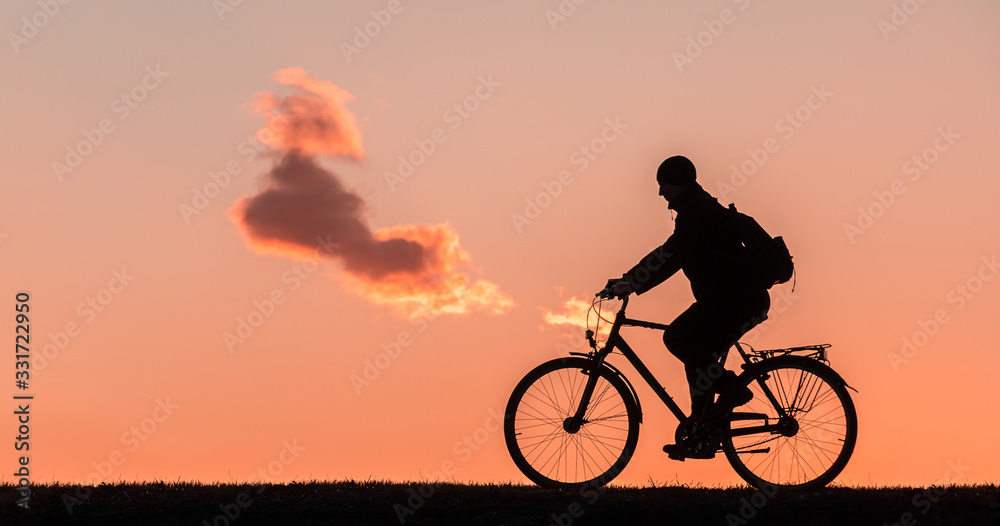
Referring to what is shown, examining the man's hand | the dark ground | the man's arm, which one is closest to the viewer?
the dark ground

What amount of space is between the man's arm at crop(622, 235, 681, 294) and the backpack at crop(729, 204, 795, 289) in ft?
1.85

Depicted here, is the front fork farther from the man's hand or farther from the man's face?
the man's face

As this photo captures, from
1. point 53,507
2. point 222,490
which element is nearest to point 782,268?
point 222,490

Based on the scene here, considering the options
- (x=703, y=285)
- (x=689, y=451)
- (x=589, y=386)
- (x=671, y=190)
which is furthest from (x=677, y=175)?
(x=689, y=451)

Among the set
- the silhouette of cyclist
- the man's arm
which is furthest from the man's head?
the man's arm

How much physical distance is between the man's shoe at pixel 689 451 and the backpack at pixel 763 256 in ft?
4.85

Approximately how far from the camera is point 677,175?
9.11 m

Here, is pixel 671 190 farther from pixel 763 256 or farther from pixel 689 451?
pixel 689 451

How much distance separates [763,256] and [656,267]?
887mm

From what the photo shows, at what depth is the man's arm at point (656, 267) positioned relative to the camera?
29.8 feet

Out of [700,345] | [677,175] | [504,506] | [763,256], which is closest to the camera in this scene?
[504,506]

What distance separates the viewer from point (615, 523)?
26.8 ft

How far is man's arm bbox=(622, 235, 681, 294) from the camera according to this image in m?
9.07

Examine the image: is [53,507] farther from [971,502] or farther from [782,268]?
[971,502]
